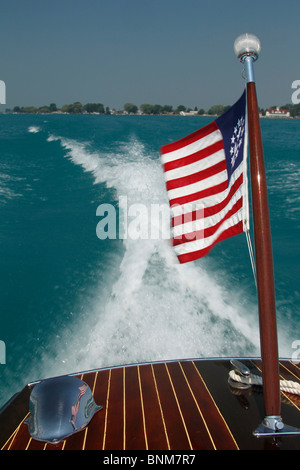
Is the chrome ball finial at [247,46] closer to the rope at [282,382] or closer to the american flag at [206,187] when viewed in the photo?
the american flag at [206,187]

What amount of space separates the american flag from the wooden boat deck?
1.20 m

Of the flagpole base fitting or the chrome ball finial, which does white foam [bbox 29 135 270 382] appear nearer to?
the flagpole base fitting

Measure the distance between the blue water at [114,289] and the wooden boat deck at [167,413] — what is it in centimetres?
172

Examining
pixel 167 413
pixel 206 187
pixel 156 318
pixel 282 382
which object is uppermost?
pixel 206 187

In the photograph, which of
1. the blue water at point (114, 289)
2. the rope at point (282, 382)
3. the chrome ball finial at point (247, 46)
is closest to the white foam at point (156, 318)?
the blue water at point (114, 289)

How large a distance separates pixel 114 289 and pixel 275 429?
452 centimetres

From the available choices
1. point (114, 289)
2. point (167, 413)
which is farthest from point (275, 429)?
point (114, 289)

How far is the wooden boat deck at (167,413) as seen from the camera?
2566mm

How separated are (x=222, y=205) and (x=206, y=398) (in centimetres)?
169

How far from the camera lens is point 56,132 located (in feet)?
81.9

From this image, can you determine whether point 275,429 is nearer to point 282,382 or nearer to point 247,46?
point 282,382

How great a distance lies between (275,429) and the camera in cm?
252
